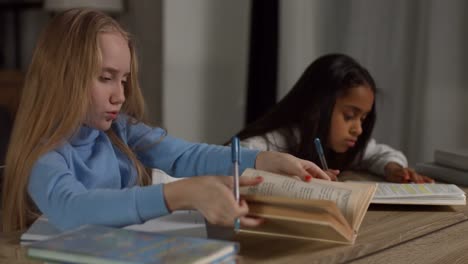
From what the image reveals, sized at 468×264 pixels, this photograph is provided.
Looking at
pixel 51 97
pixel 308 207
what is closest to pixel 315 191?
pixel 308 207

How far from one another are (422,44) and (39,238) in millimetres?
2136

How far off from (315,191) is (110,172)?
430 mm

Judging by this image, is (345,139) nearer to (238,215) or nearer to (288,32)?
(238,215)

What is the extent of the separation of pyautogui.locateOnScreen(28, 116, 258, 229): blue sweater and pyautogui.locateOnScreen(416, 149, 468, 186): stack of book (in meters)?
0.63

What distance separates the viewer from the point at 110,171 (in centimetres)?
142

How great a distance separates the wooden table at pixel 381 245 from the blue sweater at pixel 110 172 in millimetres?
96

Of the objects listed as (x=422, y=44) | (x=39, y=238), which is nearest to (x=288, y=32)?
(x=422, y=44)

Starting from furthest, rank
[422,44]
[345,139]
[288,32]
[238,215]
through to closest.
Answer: [288,32], [422,44], [345,139], [238,215]

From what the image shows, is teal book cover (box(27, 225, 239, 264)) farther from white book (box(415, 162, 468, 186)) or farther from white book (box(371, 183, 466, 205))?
white book (box(415, 162, 468, 186))

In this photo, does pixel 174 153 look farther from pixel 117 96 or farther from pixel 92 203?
pixel 92 203

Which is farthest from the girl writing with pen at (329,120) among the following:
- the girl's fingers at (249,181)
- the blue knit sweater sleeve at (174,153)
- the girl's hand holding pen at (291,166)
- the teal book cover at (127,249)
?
the teal book cover at (127,249)

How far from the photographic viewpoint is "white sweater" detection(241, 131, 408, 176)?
1.99m

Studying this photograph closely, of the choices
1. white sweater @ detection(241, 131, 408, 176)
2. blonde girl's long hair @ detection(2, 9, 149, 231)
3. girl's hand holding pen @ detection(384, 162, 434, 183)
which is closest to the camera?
blonde girl's long hair @ detection(2, 9, 149, 231)

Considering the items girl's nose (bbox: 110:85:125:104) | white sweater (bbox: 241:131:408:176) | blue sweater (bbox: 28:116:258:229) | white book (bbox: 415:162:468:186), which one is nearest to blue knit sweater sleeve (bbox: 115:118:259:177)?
blue sweater (bbox: 28:116:258:229)
